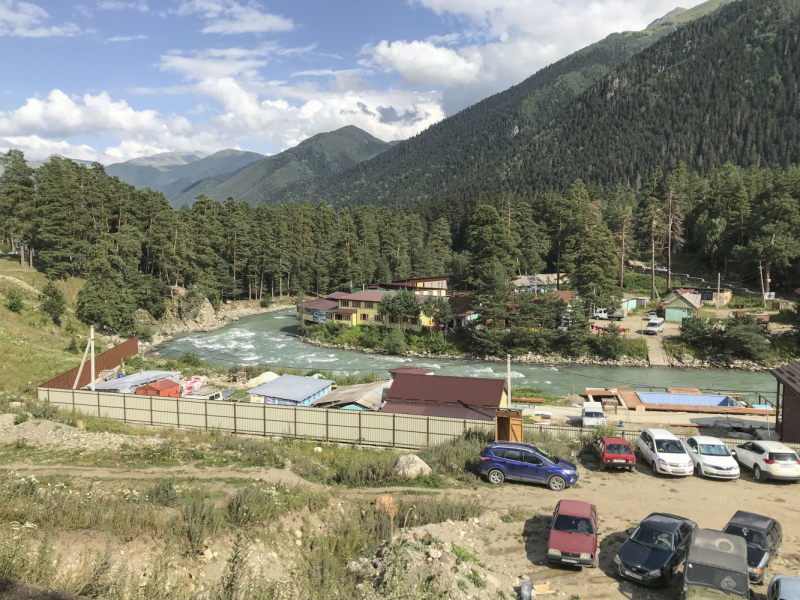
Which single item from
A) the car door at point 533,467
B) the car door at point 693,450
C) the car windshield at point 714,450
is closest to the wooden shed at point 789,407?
the car windshield at point 714,450

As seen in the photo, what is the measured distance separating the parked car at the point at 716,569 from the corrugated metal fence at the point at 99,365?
995 inches

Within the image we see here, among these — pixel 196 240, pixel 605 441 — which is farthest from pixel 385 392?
pixel 196 240

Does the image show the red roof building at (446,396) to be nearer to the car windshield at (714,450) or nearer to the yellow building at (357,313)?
the car windshield at (714,450)

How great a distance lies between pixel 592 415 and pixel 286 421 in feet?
42.8

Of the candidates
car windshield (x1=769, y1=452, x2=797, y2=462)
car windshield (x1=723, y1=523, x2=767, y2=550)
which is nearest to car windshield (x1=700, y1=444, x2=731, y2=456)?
car windshield (x1=769, y1=452, x2=797, y2=462)

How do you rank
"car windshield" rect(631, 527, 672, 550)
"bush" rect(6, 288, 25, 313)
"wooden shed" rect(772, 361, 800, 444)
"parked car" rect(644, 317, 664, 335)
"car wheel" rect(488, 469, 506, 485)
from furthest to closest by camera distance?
"parked car" rect(644, 317, 664, 335) → "bush" rect(6, 288, 25, 313) → "wooden shed" rect(772, 361, 800, 444) → "car wheel" rect(488, 469, 506, 485) → "car windshield" rect(631, 527, 672, 550)

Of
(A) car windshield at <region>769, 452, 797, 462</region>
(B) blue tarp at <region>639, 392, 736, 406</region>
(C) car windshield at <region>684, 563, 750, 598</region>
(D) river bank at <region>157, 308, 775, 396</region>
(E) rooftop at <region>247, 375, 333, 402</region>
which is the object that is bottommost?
(D) river bank at <region>157, 308, 775, 396</region>

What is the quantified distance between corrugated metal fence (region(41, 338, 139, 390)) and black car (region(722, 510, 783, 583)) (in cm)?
2582

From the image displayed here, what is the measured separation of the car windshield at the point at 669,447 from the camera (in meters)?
14.9

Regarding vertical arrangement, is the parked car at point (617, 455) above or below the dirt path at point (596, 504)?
above

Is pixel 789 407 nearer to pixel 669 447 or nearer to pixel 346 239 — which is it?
pixel 669 447

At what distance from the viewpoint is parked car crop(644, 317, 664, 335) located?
4156 cm

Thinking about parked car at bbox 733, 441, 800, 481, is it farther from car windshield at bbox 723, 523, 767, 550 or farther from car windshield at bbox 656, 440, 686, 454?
car windshield at bbox 723, 523, 767, 550

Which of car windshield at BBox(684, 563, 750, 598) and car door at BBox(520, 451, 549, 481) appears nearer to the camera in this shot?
car windshield at BBox(684, 563, 750, 598)
